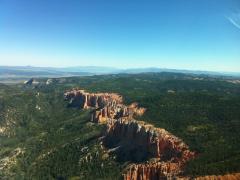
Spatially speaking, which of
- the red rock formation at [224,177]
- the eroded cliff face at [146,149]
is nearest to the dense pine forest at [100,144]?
the eroded cliff face at [146,149]

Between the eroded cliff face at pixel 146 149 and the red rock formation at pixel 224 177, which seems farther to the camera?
the eroded cliff face at pixel 146 149

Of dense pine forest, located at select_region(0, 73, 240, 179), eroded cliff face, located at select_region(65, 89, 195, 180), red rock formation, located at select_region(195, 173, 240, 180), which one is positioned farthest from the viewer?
dense pine forest, located at select_region(0, 73, 240, 179)

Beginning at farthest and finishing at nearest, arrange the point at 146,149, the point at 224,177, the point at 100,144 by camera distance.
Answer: the point at 100,144 → the point at 146,149 → the point at 224,177

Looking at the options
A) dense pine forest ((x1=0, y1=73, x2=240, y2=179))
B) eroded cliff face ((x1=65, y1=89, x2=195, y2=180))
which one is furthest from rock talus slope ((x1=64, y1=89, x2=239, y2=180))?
dense pine forest ((x1=0, y1=73, x2=240, y2=179))

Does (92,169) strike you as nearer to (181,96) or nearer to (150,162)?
(150,162)

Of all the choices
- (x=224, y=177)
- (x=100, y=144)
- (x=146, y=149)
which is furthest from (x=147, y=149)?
(x=224, y=177)

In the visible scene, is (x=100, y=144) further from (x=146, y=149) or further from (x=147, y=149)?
(x=147, y=149)

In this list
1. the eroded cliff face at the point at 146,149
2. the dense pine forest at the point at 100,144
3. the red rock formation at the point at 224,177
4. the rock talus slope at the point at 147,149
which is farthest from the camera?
the dense pine forest at the point at 100,144

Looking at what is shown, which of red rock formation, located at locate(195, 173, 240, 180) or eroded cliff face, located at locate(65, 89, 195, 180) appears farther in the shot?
eroded cliff face, located at locate(65, 89, 195, 180)

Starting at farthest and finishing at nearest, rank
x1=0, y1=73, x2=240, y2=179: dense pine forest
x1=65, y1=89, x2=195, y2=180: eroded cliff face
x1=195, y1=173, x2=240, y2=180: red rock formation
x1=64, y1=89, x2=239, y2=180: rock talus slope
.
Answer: x1=0, y1=73, x2=240, y2=179: dense pine forest
x1=65, y1=89, x2=195, y2=180: eroded cliff face
x1=64, y1=89, x2=239, y2=180: rock talus slope
x1=195, y1=173, x2=240, y2=180: red rock formation

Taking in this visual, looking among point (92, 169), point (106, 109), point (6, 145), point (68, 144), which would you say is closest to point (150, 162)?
point (92, 169)

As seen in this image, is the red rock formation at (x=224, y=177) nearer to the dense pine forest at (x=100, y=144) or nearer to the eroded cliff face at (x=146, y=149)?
the dense pine forest at (x=100, y=144)

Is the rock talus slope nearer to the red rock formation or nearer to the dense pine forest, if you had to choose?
the red rock formation
